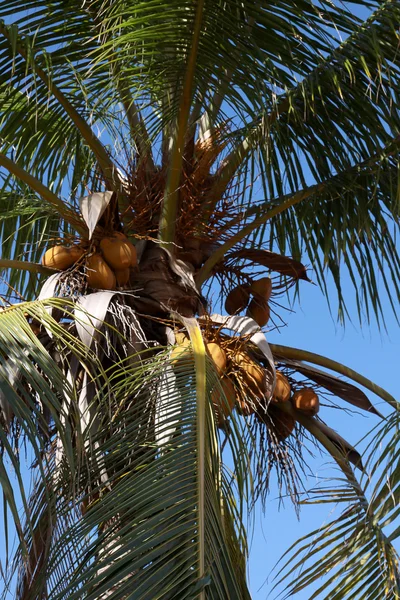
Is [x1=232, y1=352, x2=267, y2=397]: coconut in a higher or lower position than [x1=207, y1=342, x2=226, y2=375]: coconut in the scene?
lower

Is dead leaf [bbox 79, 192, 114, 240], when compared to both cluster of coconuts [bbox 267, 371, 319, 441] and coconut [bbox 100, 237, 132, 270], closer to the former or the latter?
coconut [bbox 100, 237, 132, 270]

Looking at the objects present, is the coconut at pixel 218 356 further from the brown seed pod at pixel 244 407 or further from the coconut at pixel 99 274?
the coconut at pixel 99 274

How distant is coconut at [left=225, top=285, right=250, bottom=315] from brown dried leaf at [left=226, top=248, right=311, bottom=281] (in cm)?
16

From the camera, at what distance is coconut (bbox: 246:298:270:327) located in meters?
4.70

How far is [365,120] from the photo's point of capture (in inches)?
190

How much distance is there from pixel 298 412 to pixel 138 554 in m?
1.66

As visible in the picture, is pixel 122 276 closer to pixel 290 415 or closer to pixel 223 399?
pixel 223 399

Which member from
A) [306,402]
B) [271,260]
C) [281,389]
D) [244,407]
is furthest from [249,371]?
[271,260]

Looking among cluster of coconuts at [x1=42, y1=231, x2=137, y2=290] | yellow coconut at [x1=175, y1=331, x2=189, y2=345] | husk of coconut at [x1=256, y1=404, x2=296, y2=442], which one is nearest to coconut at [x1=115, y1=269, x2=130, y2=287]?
cluster of coconuts at [x1=42, y1=231, x2=137, y2=290]

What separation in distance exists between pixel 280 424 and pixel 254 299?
2.15ft

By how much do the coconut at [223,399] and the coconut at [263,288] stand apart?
768 mm

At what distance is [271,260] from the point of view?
477 cm

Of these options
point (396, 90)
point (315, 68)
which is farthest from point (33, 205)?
point (396, 90)

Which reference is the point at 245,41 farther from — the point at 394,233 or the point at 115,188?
the point at 394,233
